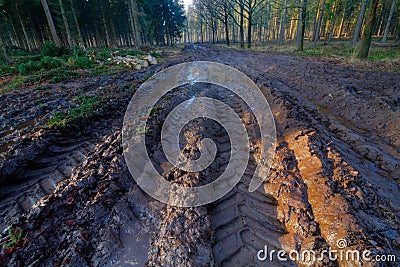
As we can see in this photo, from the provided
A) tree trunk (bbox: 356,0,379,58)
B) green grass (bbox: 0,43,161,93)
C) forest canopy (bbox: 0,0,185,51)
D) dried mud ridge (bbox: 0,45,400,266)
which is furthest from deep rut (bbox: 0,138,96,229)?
tree trunk (bbox: 356,0,379,58)

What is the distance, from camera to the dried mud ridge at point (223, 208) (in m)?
2.26

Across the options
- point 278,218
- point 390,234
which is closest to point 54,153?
point 278,218

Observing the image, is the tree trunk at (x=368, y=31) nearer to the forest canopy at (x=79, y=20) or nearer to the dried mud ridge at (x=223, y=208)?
the dried mud ridge at (x=223, y=208)

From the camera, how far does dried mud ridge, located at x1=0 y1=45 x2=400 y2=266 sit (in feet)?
7.43

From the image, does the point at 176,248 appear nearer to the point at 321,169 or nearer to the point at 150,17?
the point at 321,169

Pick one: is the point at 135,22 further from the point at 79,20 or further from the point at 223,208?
the point at 223,208

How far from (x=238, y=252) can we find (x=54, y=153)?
427 cm

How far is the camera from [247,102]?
660 centimetres

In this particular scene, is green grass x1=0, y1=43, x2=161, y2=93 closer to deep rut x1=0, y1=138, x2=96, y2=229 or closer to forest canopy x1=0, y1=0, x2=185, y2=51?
forest canopy x1=0, y1=0, x2=185, y2=51

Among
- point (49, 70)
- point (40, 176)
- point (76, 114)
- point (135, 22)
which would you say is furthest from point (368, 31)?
point (135, 22)

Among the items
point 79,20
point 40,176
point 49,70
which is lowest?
point 40,176

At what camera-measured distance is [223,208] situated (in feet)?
9.69

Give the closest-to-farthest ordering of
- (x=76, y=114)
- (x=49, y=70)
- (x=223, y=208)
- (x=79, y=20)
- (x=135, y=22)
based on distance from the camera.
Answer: (x=223, y=208), (x=76, y=114), (x=49, y=70), (x=135, y=22), (x=79, y=20)

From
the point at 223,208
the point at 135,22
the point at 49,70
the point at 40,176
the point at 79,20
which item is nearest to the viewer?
the point at 223,208
